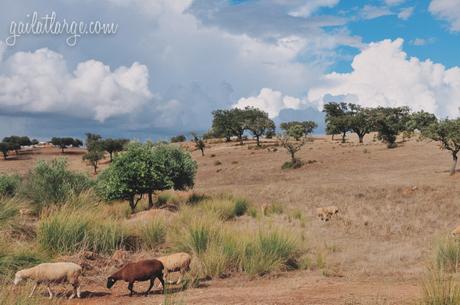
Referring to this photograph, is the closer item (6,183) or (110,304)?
(110,304)

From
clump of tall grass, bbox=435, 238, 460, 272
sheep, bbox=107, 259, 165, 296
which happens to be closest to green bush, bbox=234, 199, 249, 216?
clump of tall grass, bbox=435, 238, 460, 272

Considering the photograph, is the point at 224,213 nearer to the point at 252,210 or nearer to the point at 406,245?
the point at 252,210

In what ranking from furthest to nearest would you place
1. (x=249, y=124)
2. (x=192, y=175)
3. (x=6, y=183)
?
(x=249, y=124)
(x=192, y=175)
(x=6, y=183)

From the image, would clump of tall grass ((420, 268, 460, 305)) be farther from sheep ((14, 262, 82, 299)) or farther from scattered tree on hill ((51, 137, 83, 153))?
scattered tree on hill ((51, 137, 83, 153))

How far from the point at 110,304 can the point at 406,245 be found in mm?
11855

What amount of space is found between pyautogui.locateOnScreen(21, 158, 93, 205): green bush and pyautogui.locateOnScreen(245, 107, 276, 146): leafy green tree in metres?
75.2

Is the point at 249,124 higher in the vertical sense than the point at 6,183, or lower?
higher

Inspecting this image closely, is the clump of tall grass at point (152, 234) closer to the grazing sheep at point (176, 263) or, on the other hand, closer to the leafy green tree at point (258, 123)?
the grazing sheep at point (176, 263)

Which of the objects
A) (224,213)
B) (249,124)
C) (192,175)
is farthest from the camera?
(249,124)

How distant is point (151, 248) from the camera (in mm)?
13656

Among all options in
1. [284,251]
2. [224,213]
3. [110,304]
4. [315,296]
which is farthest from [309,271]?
[224,213]

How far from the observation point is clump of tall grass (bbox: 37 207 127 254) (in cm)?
1165

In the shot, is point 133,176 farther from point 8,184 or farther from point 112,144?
point 112,144

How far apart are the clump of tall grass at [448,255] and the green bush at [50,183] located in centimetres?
1494
